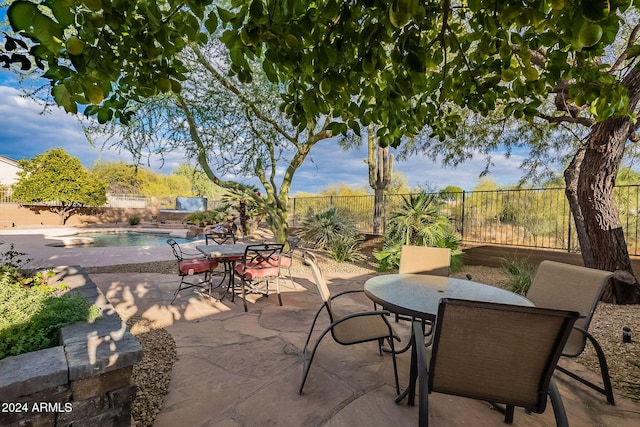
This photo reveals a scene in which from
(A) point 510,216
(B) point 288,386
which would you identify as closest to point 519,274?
(A) point 510,216

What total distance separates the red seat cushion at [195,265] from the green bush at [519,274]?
14.6 ft

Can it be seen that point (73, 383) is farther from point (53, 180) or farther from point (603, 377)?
point (53, 180)

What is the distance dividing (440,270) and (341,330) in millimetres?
1596

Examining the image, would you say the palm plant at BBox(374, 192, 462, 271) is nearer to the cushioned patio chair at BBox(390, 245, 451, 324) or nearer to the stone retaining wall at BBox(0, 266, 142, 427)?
the cushioned patio chair at BBox(390, 245, 451, 324)

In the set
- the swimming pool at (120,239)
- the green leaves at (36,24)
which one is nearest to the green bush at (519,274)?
the green leaves at (36,24)

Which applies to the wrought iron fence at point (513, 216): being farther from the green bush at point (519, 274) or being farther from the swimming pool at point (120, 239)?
the swimming pool at point (120, 239)

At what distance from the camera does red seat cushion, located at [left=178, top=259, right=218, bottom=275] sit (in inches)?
158

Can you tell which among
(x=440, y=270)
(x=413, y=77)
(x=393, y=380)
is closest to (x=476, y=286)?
(x=440, y=270)

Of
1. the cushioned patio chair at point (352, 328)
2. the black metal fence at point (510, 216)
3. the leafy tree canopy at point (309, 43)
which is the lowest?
the cushioned patio chair at point (352, 328)

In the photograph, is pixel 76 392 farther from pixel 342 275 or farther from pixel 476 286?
pixel 342 275

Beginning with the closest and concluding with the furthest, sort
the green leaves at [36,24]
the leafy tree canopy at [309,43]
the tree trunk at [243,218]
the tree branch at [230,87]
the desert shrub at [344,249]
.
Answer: the green leaves at [36,24]
the leafy tree canopy at [309,43]
the tree branch at [230,87]
the desert shrub at [344,249]
the tree trunk at [243,218]

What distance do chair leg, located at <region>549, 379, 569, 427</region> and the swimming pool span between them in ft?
40.4

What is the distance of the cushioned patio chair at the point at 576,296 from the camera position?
2084 mm

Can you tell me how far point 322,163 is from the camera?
912cm
